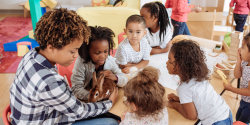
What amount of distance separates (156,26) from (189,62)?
0.97m

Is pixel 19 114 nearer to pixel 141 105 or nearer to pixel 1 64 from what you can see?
pixel 141 105

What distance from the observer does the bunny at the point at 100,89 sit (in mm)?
1047

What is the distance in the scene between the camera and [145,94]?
2.77 ft

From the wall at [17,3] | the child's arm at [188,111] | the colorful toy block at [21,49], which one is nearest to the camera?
the child's arm at [188,111]

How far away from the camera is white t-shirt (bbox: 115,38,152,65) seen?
154 cm

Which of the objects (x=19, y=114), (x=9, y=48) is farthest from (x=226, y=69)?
(x=9, y=48)

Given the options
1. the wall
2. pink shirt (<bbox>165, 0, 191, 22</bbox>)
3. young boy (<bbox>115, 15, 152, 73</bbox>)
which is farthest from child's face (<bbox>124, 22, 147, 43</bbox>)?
the wall

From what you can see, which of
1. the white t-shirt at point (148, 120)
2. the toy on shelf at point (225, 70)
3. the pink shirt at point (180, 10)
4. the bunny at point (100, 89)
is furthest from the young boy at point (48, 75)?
the pink shirt at point (180, 10)

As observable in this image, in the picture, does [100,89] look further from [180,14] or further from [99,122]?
[180,14]

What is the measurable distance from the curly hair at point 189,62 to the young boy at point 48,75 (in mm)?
475

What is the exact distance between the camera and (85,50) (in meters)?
1.21

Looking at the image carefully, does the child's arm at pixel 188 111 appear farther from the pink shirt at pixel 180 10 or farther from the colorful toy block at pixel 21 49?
the colorful toy block at pixel 21 49

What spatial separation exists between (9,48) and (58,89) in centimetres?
327

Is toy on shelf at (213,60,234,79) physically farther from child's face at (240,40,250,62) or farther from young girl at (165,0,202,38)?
young girl at (165,0,202,38)
